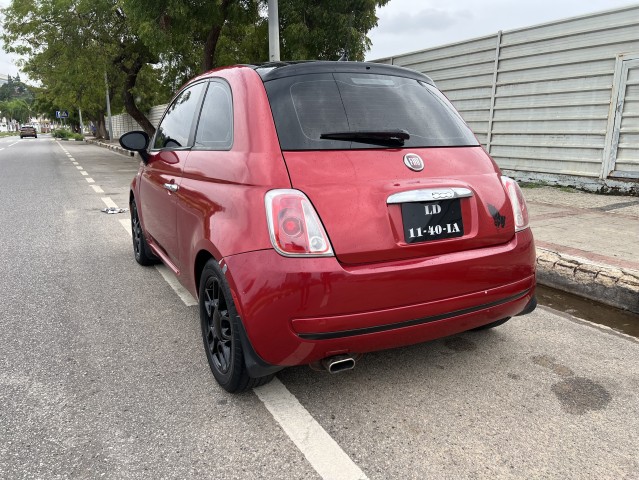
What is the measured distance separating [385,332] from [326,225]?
542 mm

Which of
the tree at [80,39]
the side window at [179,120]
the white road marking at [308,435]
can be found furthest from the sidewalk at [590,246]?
the tree at [80,39]

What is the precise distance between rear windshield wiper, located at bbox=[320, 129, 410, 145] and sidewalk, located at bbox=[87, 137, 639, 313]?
2.51 meters

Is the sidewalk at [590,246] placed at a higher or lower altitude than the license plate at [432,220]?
lower

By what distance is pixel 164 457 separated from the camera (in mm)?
2094

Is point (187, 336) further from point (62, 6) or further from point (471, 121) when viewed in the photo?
point (62, 6)

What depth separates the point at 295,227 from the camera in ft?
7.03

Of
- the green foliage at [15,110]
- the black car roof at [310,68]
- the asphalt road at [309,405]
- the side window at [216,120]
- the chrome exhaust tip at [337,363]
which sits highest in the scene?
the green foliage at [15,110]

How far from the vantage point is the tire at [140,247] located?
480cm

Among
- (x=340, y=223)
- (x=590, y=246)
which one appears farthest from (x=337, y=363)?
(x=590, y=246)

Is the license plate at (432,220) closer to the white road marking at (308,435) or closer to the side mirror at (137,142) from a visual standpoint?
the white road marking at (308,435)

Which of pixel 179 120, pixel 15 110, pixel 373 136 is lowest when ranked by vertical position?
pixel 373 136

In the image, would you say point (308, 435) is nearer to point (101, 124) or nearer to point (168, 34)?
point (168, 34)

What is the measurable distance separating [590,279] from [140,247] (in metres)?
4.04

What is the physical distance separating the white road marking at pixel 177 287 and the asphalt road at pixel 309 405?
8cm
